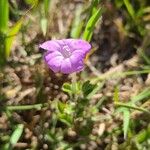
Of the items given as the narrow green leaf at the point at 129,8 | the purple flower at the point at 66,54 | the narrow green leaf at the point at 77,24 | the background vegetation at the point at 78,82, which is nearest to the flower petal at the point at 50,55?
the purple flower at the point at 66,54

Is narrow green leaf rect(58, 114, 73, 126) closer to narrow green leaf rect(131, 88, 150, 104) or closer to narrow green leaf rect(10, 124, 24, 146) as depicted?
narrow green leaf rect(10, 124, 24, 146)

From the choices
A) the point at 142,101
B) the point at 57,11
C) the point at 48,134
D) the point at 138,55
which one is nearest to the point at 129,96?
the point at 142,101

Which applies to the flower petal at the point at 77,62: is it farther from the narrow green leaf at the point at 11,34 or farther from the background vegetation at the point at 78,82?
the narrow green leaf at the point at 11,34

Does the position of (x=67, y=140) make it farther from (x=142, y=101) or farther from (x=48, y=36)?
(x=48, y=36)

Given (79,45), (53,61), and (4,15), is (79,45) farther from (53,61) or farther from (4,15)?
(4,15)

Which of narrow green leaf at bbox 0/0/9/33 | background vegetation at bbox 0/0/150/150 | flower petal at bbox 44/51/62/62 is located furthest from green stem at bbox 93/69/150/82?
narrow green leaf at bbox 0/0/9/33

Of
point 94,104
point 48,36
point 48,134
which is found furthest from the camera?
point 48,36
